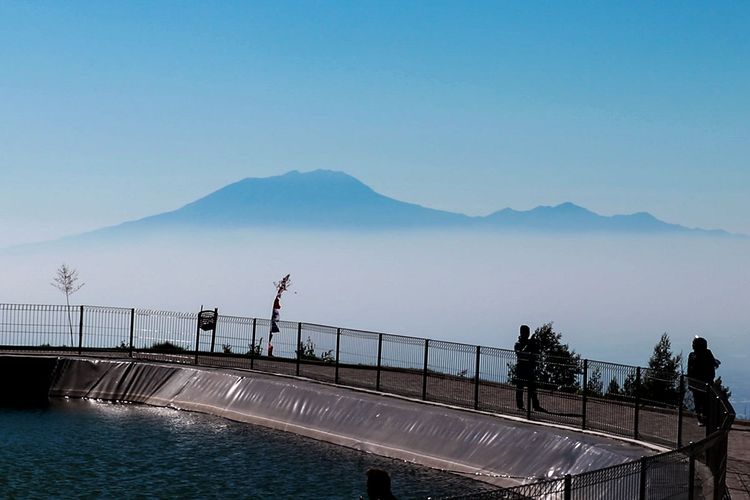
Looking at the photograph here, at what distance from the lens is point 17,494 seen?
68.4 ft

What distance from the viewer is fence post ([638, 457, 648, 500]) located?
1379 cm

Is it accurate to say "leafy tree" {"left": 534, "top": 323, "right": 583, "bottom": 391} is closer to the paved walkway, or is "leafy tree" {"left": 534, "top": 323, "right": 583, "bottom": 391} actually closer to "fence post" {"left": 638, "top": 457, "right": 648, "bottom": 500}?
the paved walkway

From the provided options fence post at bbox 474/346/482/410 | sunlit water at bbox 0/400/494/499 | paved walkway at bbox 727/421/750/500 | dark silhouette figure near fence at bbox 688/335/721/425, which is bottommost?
sunlit water at bbox 0/400/494/499

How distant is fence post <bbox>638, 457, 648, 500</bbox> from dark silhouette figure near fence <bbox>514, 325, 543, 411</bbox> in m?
10.3

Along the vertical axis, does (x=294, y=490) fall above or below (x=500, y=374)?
below

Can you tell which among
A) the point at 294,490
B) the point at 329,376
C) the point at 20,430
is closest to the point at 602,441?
the point at 294,490

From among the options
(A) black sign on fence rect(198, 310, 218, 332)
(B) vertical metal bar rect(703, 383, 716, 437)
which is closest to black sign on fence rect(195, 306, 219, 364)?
(A) black sign on fence rect(198, 310, 218, 332)

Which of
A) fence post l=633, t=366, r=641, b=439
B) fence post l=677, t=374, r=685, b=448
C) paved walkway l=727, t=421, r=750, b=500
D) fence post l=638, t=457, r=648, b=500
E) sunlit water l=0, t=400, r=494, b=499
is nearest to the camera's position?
fence post l=638, t=457, r=648, b=500

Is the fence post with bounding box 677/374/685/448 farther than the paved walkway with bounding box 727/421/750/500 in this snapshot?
Yes

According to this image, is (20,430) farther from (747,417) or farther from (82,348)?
(747,417)

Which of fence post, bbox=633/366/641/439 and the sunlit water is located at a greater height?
fence post, bbox=633/366/641/439

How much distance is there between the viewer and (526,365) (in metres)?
25.5

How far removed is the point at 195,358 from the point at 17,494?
50.8 ft

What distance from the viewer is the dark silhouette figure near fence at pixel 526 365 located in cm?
2492
